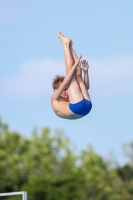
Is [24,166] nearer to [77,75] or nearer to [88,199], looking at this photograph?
[88,199]

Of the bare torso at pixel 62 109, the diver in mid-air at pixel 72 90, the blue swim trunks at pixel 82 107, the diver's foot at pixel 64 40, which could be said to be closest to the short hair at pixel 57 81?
the diver in mid-air at pixel 72 90

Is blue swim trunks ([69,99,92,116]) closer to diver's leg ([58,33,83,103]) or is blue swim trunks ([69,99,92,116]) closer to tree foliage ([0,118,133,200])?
diver's leg ([58,33,83,103])

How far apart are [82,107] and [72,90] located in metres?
0.33

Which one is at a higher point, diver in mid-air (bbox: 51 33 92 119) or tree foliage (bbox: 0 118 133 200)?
tree foliage (bbox: 0 118 133 200)

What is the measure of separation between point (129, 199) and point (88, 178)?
2.97m

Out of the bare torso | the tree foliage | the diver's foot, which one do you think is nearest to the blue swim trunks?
the bare torso

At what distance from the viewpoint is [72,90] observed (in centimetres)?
1102

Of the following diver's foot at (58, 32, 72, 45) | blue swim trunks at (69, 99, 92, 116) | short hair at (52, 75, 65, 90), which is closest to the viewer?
blue swim trunks at (69, 99, 92, 116)

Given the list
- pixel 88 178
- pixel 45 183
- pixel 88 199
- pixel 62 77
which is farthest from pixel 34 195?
pixel 62 77

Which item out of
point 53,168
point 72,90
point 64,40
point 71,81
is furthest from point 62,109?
point 53,168

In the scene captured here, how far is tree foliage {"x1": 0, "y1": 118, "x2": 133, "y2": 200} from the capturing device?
1656 inches

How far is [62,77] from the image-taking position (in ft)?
37.6

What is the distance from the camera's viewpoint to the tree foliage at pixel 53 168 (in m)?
42.1

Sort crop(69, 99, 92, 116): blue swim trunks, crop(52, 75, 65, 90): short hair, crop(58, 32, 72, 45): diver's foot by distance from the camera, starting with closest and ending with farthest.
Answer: crop(69, 99, 92, 116): blue swim trunks → crop(58, 32, 72, 45): diver's foot → crop(52, 75, 65, 90): short hair
